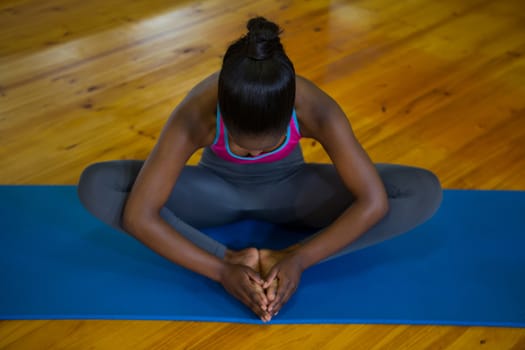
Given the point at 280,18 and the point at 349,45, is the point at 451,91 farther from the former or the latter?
the point at 280,18

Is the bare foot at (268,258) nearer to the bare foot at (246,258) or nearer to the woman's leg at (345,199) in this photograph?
the bare foot at (246,258)

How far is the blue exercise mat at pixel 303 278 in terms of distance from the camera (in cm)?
149

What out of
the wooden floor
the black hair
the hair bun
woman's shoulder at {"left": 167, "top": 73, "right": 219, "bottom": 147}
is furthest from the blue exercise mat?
the hair bun

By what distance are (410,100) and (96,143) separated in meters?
1.14

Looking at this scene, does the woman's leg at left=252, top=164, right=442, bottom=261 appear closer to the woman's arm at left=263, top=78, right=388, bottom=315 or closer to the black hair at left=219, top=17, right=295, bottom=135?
the woman's arm at left=263, top=78, right=388, bottom=315

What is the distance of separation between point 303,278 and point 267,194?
0.23 metres

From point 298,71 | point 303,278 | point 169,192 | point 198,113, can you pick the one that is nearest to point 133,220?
point 169,192

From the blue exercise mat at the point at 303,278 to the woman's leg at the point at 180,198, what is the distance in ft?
0.28

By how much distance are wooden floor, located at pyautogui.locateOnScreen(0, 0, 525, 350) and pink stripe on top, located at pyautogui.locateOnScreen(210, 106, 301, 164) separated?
0.41m

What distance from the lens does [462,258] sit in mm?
1628

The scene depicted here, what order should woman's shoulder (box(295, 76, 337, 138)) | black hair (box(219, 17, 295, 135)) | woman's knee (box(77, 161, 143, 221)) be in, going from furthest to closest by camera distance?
woman's knee (box(77, 161, 143, 221)) → woman's shoulder (box(295, 76, 337, 138)) → black hair (box(219, 17, 295, 135))

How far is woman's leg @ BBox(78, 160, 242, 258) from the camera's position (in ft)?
4.99

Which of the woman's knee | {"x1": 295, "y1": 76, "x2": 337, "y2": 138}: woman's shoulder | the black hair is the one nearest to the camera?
the black hair

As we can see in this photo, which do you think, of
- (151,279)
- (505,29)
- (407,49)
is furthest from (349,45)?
(151,279)
